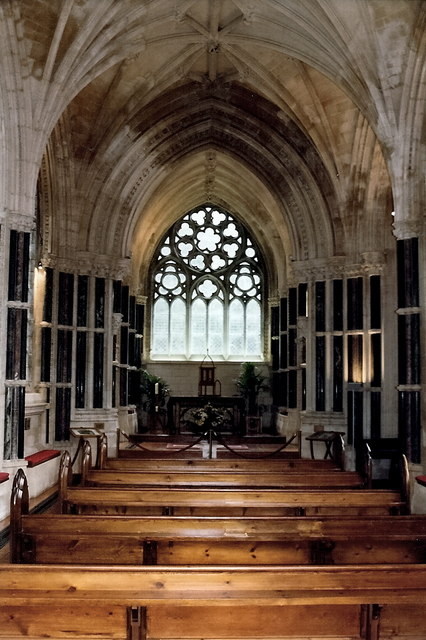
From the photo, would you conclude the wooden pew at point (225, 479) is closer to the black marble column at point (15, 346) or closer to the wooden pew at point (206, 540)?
the black marble column at point (15, 346)

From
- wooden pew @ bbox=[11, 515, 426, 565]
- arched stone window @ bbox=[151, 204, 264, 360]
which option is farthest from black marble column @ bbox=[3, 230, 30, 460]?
arched stone window @ bbox=[151, 204, 264, 360]

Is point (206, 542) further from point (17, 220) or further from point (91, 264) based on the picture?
point (91, 264)

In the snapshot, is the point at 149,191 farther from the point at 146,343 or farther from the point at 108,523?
the point at 108,523

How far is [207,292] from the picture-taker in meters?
24.4

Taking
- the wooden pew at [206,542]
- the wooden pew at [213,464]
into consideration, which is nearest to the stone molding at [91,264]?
the wooden pew at [213,464]

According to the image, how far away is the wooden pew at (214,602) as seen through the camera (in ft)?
12.6

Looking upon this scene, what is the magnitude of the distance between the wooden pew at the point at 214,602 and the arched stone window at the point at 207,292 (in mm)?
19739

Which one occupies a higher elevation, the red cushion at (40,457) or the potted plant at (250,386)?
the potted plant at (250,386)

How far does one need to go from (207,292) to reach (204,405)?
5463mm

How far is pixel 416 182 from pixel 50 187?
813cm

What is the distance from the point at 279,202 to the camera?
17922 millimetres

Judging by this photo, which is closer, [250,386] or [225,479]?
[225,479]

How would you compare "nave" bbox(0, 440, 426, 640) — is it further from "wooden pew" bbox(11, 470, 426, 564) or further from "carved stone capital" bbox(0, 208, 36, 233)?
"carved stone capital" bbox(0, 208, 36, 233)

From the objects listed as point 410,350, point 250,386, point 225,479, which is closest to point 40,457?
point 225,479
